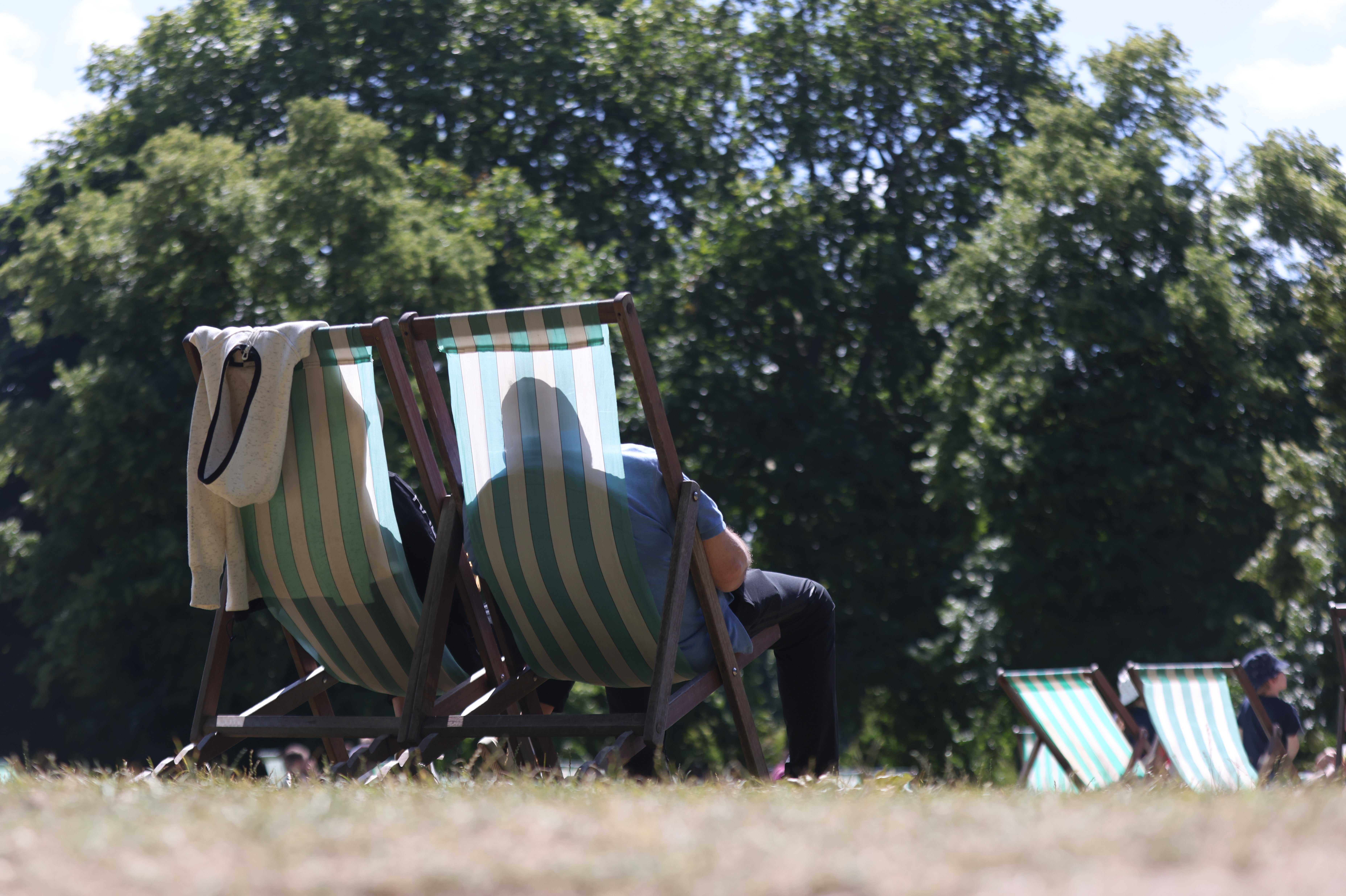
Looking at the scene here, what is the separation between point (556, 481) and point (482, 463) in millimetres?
263

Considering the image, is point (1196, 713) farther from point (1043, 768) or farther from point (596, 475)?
point (596, 475)

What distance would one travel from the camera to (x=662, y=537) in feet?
12.3

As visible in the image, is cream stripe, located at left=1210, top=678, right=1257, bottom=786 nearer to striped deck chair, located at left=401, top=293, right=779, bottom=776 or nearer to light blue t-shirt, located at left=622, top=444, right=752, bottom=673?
light blue t-shirt, located at left=622, top=444, right=752, bottom=673

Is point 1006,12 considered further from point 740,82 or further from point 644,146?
point 644,146

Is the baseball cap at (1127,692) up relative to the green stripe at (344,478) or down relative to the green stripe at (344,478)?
down

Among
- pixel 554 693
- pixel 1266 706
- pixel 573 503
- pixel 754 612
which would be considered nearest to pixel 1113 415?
pixel 1266 706

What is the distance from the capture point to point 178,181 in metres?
15.1

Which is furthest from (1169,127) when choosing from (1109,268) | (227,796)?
(227,796)

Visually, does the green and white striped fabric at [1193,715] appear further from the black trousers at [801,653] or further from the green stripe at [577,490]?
the green stripe at [577,490]

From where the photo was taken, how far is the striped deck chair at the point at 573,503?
3525mm

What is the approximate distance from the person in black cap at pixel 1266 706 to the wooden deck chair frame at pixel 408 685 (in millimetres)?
5869

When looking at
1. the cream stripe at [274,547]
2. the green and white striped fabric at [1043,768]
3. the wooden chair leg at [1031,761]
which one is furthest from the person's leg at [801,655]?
the wooden chair leg at [1031,761]

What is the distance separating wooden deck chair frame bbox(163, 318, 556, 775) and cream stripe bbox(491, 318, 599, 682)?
27 cm

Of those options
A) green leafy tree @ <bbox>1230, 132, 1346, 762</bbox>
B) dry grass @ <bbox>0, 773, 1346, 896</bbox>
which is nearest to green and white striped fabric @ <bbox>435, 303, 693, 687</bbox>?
dry grass @ <bbox>0, 773, 1346, 896</bbox>
